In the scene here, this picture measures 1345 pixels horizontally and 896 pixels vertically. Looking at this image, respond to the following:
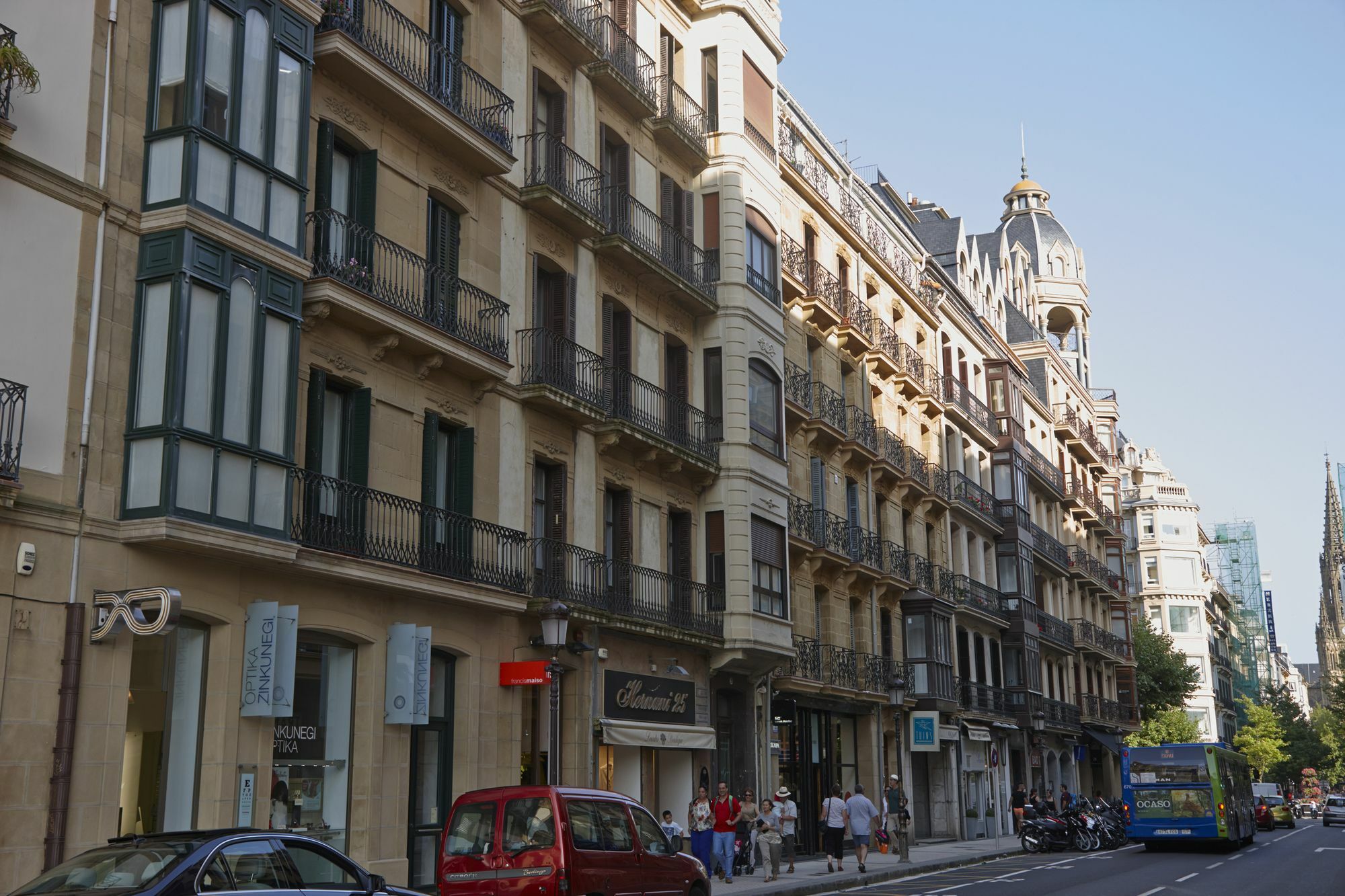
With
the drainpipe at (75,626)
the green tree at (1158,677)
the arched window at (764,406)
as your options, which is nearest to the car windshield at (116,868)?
the drainpipe at (75,626)

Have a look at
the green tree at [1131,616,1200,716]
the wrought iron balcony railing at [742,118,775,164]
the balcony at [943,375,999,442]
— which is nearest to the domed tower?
the green tree at [1131,616,1200,716]

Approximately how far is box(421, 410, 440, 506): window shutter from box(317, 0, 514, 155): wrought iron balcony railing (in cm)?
469

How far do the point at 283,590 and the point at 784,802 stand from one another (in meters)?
14.7

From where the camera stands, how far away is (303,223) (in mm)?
16969

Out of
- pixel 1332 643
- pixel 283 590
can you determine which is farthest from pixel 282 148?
pixel 1332 643

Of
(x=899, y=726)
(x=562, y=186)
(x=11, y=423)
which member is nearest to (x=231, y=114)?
(x=11, y=423)

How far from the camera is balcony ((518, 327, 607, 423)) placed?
22297 mm

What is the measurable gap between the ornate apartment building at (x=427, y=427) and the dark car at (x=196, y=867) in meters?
4.02

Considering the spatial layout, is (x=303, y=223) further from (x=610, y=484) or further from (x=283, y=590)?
(x=610, y=484)

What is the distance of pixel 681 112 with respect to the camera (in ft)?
95.2

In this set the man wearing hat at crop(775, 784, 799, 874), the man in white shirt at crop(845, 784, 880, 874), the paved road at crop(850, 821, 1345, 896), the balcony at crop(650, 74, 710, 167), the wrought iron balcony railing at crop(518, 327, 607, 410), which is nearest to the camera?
the paved road at crop(850, 821, 1345, 896)

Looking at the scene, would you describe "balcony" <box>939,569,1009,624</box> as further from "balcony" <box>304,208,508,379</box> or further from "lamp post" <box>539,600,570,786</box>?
"lamp post" <box>539,600,570,786</box>

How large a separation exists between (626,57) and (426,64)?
7.24 metres

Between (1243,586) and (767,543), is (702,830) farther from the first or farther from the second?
(1243,586)
